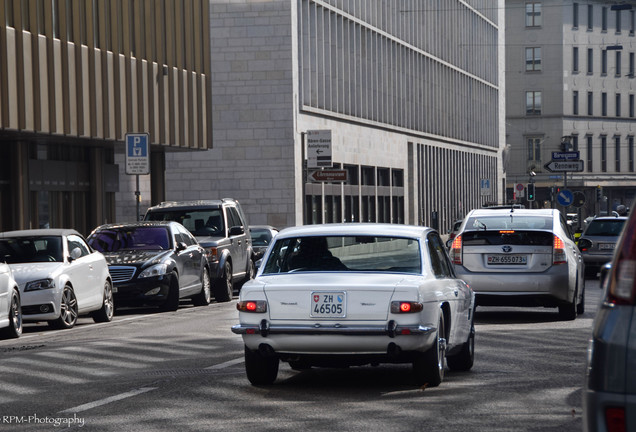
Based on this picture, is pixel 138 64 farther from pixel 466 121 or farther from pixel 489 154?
pixel 489 154

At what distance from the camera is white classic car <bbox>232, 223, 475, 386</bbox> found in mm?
10164

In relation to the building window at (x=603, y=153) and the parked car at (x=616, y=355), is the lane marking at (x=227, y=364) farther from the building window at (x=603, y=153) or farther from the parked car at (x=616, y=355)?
the building window at (x=603, y=153)

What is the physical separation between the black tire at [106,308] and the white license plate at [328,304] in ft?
36.7

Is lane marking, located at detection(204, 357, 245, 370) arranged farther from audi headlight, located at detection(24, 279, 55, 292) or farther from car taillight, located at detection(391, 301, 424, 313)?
audi headlight, located at detection(24, 279, 55, 292)

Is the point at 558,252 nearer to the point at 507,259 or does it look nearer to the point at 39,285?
the point at 507,259

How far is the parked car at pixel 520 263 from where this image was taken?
59.7 feet

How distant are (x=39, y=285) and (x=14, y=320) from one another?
1.27 metres

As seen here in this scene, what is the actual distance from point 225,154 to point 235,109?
6.19 feet

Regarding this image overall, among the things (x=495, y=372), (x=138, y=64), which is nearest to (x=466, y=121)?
(x=138, y=64)

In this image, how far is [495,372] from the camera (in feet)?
39.1

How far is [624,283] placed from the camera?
477cm

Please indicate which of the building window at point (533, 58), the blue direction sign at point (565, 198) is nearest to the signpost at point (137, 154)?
the blue direction sign at point (565, 198)

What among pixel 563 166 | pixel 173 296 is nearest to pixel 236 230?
pixel 173 296

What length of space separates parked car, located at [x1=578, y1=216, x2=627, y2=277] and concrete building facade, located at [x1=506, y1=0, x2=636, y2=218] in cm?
8283
